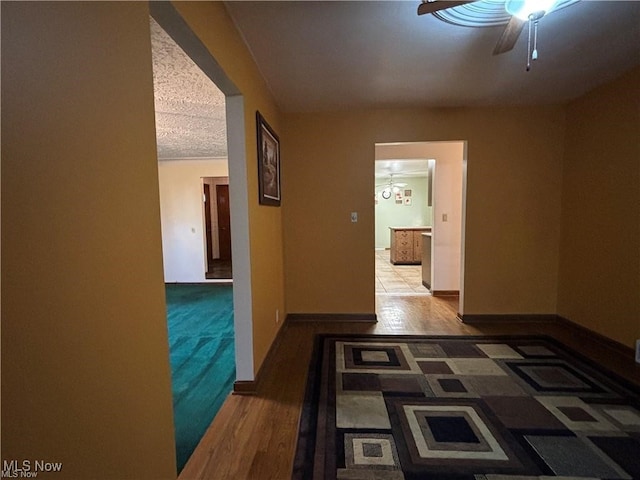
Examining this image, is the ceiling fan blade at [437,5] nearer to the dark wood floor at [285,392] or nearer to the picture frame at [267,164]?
the picture frame at [267,164]

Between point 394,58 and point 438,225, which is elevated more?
point 394,58

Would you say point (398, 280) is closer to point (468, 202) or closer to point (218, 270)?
point (468, 202)

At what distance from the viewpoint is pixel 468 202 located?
3152mm

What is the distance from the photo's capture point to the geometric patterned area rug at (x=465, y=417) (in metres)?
1.36

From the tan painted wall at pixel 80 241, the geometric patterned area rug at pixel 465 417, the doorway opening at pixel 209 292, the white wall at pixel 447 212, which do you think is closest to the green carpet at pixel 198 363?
the doorway opening at pixel 209 292

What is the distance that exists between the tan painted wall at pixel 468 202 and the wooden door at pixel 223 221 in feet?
16.2

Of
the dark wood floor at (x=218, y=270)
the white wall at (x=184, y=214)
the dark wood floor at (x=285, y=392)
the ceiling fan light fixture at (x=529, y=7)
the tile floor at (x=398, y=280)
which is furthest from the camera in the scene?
the dark wood floor at (x=218, y=270)

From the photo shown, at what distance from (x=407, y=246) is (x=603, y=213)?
452 cm

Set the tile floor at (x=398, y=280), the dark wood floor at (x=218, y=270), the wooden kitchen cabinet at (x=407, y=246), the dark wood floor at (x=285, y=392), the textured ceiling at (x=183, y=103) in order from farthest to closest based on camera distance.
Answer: the wooden kitchen cabinet at (x=407, y=246) < the dark wood floor at (x=218, y=270) < the tile floor at (x=398, y=280) < the textured ceiling at (x=183, y=103) < the dark wood floor at (x=285, y=392)

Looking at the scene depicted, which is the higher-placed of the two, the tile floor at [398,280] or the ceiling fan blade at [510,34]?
the ceiling fan blade at [510,34]

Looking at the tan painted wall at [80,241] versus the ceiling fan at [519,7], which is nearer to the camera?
the tan painted wall at [80,241]

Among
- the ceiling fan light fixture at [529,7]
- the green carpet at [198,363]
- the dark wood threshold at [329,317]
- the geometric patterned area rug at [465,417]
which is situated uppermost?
the ceiling fan light fixture at [529,7]

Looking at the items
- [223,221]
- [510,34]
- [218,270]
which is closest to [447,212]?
[510,34]

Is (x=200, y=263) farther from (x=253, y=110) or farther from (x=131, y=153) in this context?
(x=131, y=153)
